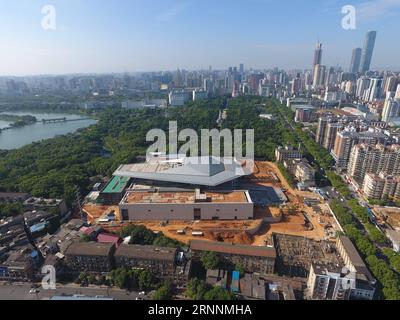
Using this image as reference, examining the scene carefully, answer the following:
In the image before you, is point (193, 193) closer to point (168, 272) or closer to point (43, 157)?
point (168, 272)

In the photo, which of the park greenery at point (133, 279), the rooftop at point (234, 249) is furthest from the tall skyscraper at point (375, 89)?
the park greenery at point (133, 279)

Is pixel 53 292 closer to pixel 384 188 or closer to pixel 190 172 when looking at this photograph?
pixel 190 172

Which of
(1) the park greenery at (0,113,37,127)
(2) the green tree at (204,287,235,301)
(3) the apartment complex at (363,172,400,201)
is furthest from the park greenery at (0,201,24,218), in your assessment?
(1) the park greenery at (0,113,37,127)

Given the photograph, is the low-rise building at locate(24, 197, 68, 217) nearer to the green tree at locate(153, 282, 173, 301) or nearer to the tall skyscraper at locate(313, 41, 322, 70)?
the green tree at locate(153, 282, 173, 301)

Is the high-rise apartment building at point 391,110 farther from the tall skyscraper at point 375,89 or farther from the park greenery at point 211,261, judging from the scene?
the park greenery at point 211,261

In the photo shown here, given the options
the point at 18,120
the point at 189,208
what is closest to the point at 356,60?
the point at 189,208
